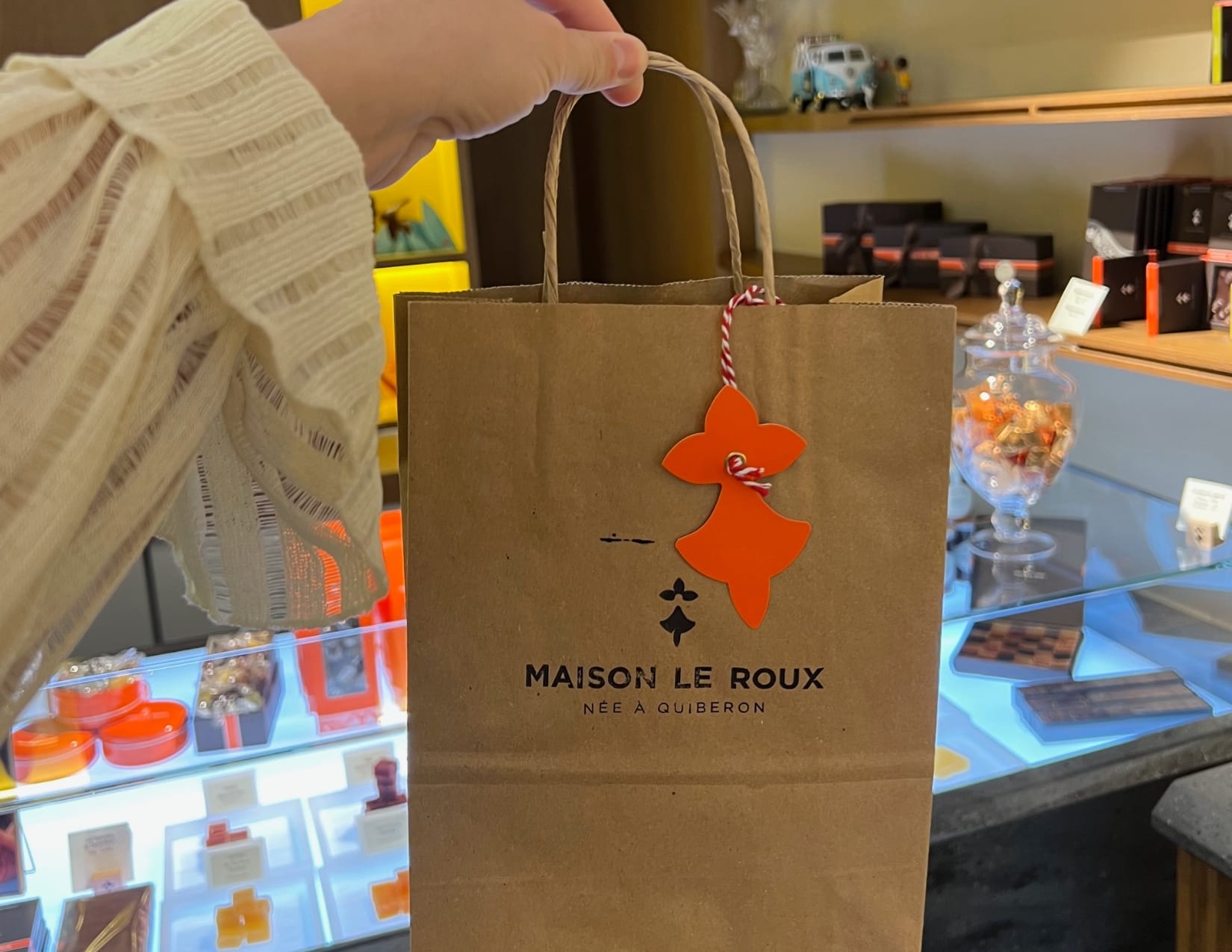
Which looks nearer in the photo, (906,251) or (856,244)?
(906,251)

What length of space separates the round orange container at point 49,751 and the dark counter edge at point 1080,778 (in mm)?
923

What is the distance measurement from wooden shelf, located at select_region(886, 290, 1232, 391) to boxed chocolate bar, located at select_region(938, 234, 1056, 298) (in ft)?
1.09

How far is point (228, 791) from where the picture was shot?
1.14 meters

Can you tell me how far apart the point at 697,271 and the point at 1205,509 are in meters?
2.29

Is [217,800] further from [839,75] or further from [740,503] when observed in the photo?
[839,75]

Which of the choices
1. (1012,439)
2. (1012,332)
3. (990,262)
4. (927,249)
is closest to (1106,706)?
(1012,439)

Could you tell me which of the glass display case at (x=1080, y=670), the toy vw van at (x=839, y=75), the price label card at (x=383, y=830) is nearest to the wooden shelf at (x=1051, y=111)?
the toy vw van at (x=839, y=75)

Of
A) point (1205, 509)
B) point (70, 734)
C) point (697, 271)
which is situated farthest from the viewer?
point (697, 271)

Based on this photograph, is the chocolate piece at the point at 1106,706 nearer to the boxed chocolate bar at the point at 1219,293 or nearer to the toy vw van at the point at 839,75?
the boxed chocolate bar at the point at 1219,293

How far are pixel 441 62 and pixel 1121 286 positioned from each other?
66.4 inches

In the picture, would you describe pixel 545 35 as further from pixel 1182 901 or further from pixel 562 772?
pixel 1182 901

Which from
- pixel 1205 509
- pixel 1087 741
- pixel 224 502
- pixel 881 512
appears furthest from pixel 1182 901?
pixel 224 502

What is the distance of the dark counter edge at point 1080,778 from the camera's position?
4.21 ft

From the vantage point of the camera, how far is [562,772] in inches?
26.1
